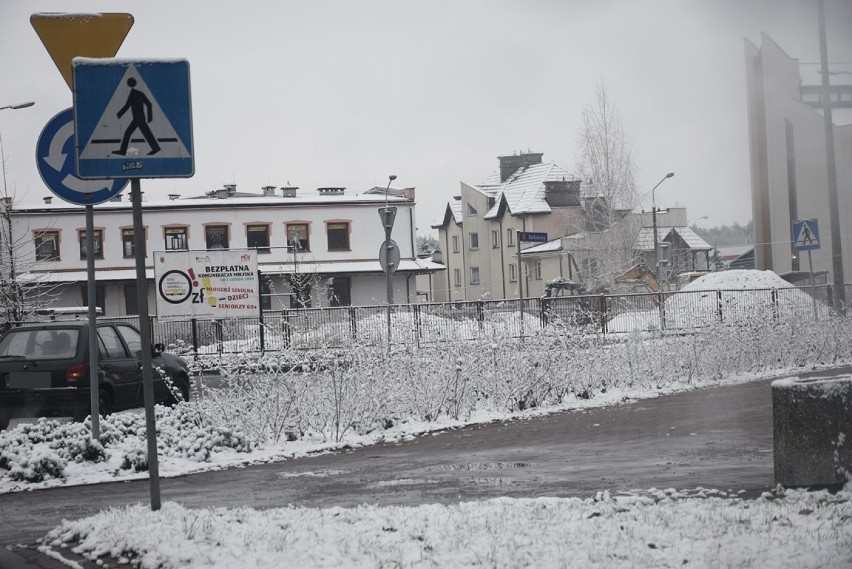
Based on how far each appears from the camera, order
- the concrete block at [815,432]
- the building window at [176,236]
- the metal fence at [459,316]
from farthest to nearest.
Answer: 1. the building window at [176,236]
2. the metal fence at [459,316]
3. the concrete block at [815,432]

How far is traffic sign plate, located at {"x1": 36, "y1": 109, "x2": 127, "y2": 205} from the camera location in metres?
8.99

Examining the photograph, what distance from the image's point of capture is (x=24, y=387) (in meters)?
12.8

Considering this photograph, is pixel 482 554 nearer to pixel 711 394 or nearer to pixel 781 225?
pixel 711 394

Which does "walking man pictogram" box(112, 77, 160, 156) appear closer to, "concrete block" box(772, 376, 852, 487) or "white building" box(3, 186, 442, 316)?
"concrete block" box(772, 376, 852, 487)

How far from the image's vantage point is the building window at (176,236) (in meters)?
58.3

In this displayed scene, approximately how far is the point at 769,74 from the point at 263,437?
32.0 feet

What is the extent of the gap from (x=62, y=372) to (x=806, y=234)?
1559cm

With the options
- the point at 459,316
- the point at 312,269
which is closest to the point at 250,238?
the point at 312,269

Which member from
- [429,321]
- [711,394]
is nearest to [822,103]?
[711,394]

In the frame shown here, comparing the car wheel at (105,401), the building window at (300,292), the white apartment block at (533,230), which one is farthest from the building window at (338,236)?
the car wheel at (105,401)

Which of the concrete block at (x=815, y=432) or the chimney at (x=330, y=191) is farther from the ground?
the chimney at (x=330, y=191)

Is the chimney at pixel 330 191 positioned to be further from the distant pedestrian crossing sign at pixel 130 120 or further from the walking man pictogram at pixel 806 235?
the distant pedestrian crossing sign at pixel 130 120

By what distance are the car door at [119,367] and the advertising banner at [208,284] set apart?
9.33 m

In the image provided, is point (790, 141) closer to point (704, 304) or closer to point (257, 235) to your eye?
point (704, 304)
